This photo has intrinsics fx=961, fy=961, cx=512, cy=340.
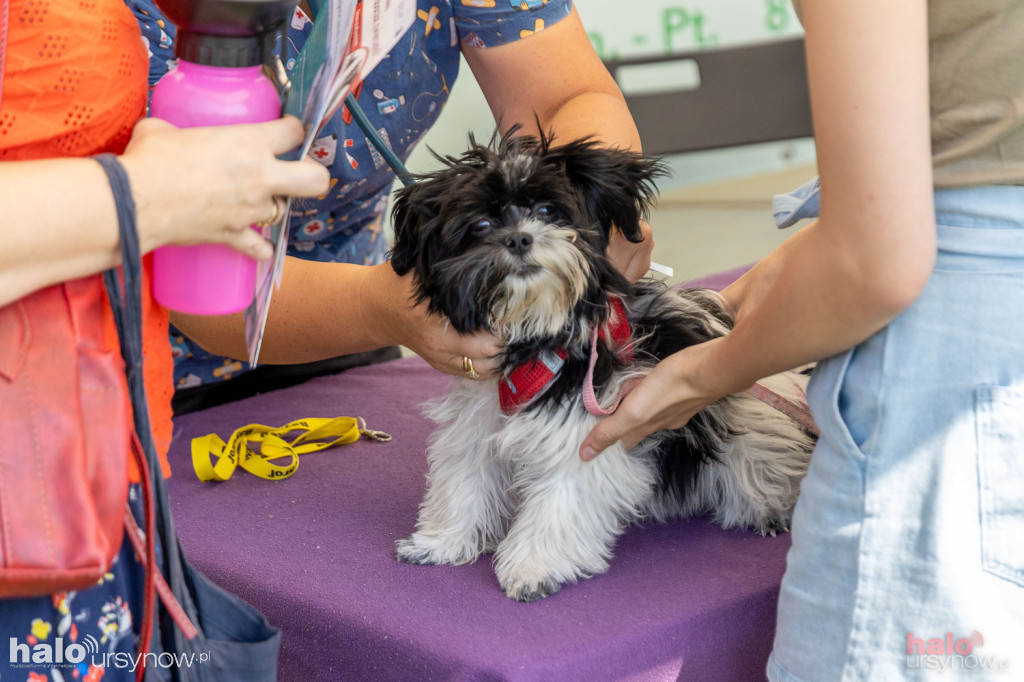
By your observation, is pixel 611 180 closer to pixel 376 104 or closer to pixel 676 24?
pixel 376 104

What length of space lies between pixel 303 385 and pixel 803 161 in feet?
14.9

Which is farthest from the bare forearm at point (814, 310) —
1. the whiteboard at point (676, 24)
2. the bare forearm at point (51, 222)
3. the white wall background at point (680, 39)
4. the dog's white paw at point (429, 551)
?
the whiteboard at point (676, 24)

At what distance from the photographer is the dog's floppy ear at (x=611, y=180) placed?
1246 millimetres

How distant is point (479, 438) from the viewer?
1.42m

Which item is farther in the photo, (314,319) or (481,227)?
(314,319)

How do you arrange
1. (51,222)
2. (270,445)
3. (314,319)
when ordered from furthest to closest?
(270,445) < (314,319) < (51,222)

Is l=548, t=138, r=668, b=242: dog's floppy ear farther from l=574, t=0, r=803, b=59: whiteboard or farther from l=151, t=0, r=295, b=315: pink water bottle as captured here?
l=574, t=0, r=803, b=59: whiteboard

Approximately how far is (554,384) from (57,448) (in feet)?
2.26

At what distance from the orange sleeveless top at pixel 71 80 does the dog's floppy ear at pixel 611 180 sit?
1.85ft

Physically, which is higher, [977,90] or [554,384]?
[977,90]

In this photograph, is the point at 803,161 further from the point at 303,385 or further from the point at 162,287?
the point at 162,287

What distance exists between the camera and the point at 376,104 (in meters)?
1.77

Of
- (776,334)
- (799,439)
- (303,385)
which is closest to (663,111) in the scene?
(303,385)

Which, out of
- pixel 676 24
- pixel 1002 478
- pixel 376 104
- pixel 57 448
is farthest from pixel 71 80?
pixel 676 24
